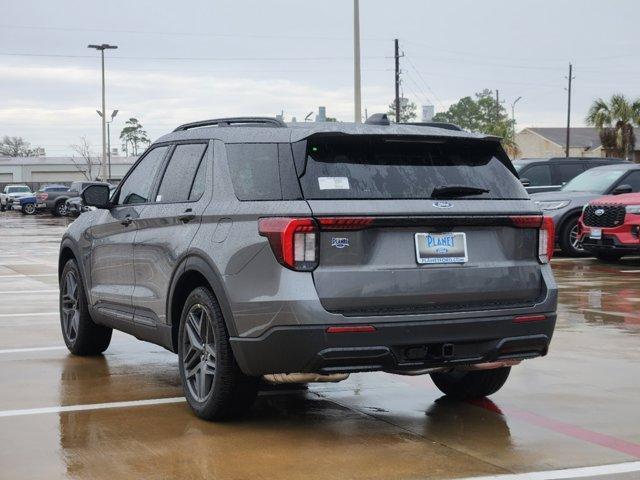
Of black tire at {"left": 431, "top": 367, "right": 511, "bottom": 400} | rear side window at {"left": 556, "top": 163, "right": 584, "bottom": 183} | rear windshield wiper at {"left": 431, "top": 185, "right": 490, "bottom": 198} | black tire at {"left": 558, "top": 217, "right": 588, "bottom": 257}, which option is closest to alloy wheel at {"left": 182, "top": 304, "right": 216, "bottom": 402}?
rear windshield wiper at {"left": 431, "top": 185, "right": 490, "bottom": 198}

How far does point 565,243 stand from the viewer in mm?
20453

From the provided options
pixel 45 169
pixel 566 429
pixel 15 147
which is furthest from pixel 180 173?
pixel 15 147

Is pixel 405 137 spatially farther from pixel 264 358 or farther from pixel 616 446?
pixel 616 446

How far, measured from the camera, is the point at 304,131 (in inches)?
258

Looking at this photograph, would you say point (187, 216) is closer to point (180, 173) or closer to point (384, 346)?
point (180, 173)

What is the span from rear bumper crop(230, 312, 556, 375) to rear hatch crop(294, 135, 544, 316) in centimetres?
12

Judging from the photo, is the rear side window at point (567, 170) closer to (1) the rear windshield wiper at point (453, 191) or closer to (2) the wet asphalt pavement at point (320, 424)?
(2) the wet asphalt pavement at point (320, 424)

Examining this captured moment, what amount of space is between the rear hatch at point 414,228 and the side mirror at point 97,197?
2.82m

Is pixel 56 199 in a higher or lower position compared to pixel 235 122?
lower

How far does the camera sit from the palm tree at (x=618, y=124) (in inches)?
2623

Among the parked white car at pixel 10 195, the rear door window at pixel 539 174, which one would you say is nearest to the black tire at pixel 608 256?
the rear door window at pixel 539 174

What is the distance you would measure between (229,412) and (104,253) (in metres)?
2.51

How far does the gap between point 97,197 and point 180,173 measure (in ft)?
4.50

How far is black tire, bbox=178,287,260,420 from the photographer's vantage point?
654 centimetres
